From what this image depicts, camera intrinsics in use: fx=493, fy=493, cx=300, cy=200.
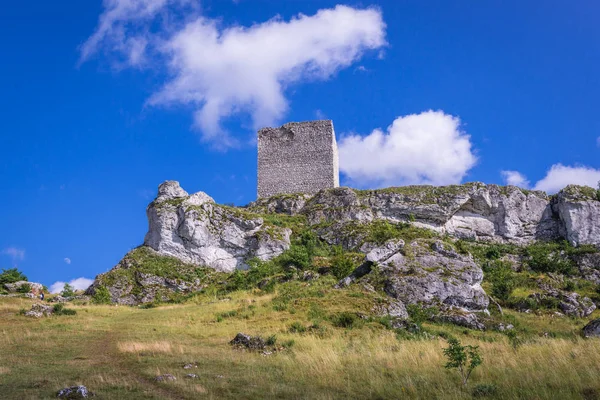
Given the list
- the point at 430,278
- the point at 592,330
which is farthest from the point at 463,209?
the point at 592,330

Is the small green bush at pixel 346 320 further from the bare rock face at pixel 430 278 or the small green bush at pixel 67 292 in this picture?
the small green bush at pixel 67 292

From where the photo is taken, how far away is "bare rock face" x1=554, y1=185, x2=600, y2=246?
4306 centimetres

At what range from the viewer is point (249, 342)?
13.7 m

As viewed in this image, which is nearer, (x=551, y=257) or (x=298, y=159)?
(x=551, y=257)

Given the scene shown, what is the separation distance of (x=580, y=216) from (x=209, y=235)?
3253 centimetres

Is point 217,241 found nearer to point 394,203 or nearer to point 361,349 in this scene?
point 394,203

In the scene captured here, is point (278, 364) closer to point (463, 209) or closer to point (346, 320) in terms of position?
point (346, 320)

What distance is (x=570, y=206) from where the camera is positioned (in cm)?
4431

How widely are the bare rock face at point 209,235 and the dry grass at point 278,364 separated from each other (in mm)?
21143

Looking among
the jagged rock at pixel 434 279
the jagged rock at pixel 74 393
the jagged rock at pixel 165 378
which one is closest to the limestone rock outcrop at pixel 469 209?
the jagged rock at pixel 434 279

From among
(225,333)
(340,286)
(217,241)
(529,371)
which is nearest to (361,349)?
(529,371)

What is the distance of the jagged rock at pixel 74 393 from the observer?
7.89 m

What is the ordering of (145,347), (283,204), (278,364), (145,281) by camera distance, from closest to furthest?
(278,364)
(145,347)
(145,281)
(283,204)

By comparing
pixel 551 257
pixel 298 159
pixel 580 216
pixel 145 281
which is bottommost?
pixel 145 281
